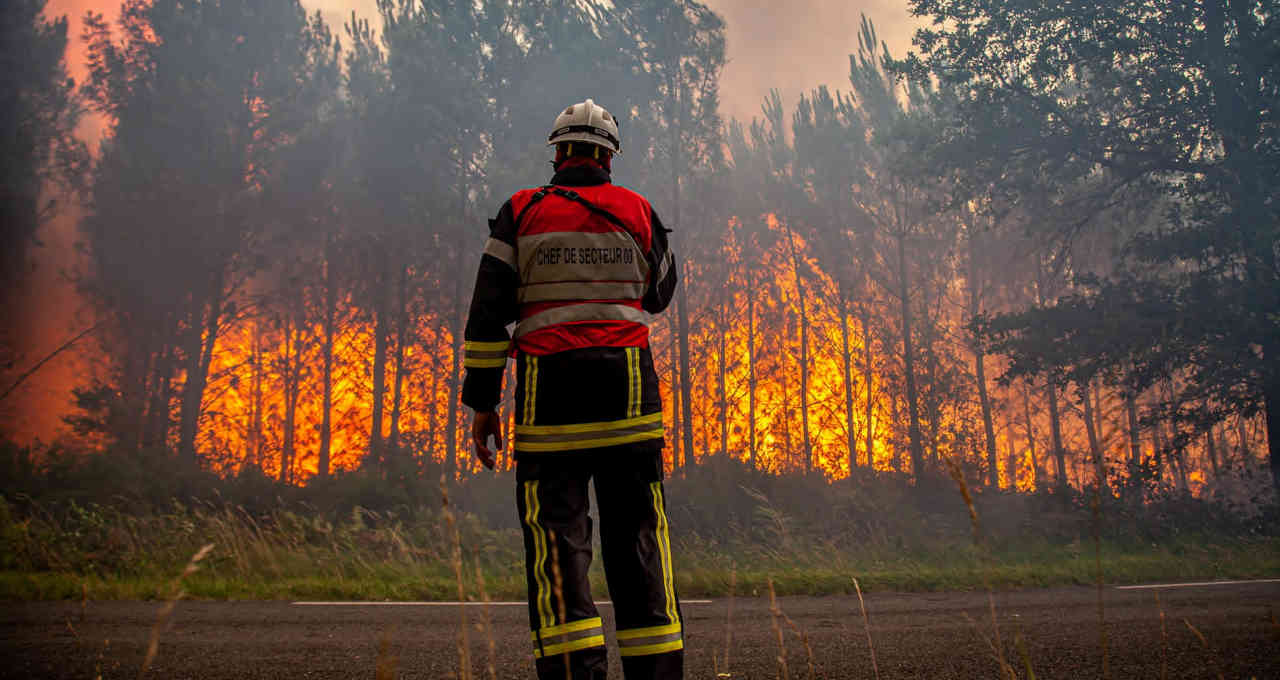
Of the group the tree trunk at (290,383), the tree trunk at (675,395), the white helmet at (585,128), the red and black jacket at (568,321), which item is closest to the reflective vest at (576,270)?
the red and black jacket at (568,321)

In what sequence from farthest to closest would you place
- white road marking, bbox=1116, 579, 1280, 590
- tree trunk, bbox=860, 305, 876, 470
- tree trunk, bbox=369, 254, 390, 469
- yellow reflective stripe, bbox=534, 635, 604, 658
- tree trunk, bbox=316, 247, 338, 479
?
tree trunk, bbox=860, 305, 876, 470 < tree trunk, bbox=316, 247, 338, 479 < tree trunk, bbox=369, 254, 390, 469 < white road marking, bbox=1116, 579, 1280, 590 < yellow reflective stripe, bbox=534, 635, 604, 658

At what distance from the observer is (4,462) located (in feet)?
38.6

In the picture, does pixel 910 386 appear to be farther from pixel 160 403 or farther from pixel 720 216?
pixel 160 403

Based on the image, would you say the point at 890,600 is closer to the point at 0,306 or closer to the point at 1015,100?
the point at 1015,100

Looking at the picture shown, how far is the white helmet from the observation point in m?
2.88

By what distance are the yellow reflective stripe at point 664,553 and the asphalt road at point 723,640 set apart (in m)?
0.82

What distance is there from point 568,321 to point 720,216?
2140 cm

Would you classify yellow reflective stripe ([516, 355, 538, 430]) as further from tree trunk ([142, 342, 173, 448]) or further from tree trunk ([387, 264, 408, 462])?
tree trunk ([387, 264, 408, 462])

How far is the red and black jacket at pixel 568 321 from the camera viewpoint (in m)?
2.59

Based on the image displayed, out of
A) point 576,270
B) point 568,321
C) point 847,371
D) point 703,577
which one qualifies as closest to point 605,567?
point 568,321

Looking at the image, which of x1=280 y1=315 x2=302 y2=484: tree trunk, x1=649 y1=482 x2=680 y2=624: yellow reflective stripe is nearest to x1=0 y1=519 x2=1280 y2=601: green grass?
x1=649 y1=482 x2=680 y2=624: yellow reflective stripe

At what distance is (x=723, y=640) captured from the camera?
14.9 feet

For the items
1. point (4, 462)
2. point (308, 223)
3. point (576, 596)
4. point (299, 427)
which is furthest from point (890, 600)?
point (299, 427)

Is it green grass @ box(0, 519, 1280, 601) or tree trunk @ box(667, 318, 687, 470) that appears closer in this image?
green grass @ box(0, 519, 1280, 601)
